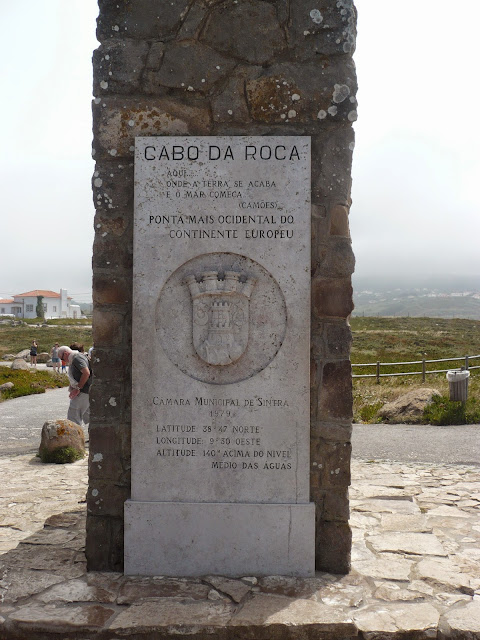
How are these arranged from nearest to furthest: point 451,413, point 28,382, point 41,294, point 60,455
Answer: point 60,455 → point 451,413 → point 28,382 → point 41,294

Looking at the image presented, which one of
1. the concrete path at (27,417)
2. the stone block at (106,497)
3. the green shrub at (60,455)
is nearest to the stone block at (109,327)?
the stone block at (106,497)

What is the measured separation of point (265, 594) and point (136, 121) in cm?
281

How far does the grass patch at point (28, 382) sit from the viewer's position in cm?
1603

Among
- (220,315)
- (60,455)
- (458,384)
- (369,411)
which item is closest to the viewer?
(220,315)

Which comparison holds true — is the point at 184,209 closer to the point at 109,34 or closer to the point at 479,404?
the point at 109,34

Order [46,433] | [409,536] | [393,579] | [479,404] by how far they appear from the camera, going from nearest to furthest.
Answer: [393,579]
[409,536]
[46,433]
[479,404]

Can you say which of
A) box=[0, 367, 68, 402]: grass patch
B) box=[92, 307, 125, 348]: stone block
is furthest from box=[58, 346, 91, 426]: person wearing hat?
box=[0, 367, 68, 402]: grass patch

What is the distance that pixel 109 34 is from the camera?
11.6 ft

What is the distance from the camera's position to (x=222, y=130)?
359 centimetres

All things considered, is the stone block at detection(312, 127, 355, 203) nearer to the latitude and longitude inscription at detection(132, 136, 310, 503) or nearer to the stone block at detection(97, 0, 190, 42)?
the latitude and longitude inscription at detection(132, 136, 310, 503)

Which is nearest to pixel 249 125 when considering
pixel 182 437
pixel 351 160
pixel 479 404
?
pixel 351 160

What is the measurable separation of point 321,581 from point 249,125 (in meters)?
2.71

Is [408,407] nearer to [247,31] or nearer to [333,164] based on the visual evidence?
[333,164]

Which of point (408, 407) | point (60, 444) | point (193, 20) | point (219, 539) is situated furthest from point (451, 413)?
point (193, 20)
